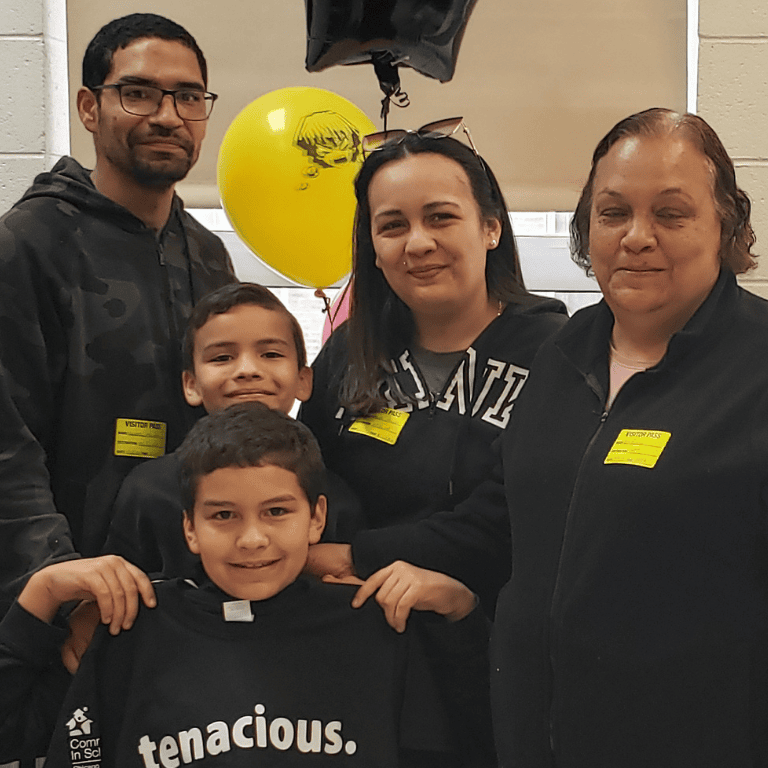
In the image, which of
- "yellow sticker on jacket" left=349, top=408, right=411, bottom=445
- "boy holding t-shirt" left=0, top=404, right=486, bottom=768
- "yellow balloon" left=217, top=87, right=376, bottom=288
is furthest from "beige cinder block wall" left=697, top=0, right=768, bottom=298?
"boy holding t-shirt" left=0, top=404, right=486, bottom=768

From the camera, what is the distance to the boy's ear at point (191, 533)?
145cm

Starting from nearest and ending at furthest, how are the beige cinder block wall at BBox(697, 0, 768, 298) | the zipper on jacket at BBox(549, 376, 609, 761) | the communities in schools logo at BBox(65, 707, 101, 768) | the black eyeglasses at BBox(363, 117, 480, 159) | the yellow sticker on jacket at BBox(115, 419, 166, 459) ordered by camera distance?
the zipper on jacket at BBox(549, 376, 609, 761) → the communities in schools logo at BBox(65, 707, 101, 768) → the black eyeglasses at BBox(363, 117, 480, 159) → the yellow sticker on jacket at BBox(115, 419, 166, 459) → the beige cinder block wall at BBox(697, 0, 768, 298)

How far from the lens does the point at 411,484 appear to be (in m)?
1.58

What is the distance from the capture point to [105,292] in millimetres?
1846

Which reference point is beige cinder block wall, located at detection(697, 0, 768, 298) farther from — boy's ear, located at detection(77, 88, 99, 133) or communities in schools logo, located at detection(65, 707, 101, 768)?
communities in schools logo, located at detection(65, 707, 101, 768)

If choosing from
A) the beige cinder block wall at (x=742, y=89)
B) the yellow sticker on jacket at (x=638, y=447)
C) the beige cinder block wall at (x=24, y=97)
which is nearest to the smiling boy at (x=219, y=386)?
the yellow sticker on jacket at (x=638, y=447)

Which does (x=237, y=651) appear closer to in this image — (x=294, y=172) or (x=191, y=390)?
(x=191, y=390)

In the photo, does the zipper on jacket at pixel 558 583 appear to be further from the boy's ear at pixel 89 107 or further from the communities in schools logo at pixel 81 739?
the boy's ear at pixel 89 107

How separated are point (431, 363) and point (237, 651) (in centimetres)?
58

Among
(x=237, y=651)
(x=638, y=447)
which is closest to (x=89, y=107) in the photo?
(x=237, y=651)

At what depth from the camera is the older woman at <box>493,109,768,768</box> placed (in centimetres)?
115

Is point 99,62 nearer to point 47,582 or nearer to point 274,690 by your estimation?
point 47,582

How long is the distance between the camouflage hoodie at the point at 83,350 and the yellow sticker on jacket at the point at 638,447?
938 millimetres

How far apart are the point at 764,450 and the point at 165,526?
3.04ft
